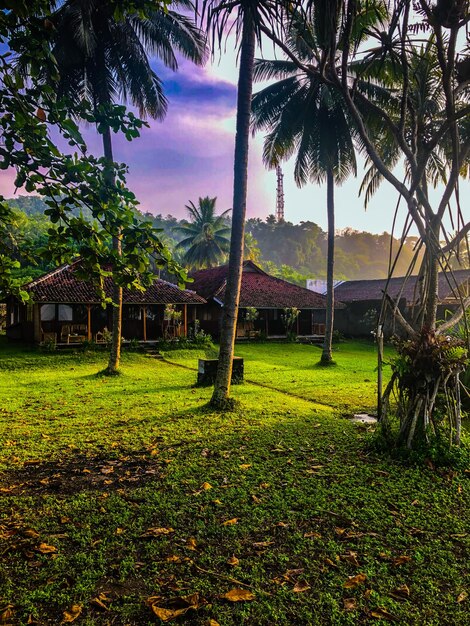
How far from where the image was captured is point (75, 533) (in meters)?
3.36

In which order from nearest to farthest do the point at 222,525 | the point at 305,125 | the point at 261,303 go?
1. the point at 222,525
2. the point at 305,125
3. the point at 261,303

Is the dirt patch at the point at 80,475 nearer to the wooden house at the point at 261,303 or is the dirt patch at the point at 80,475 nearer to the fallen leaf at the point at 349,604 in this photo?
the fallen leaf at the point at 349,604

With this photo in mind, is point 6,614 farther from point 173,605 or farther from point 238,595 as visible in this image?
point 238,595

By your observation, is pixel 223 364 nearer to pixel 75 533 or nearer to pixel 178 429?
pixel 178 429

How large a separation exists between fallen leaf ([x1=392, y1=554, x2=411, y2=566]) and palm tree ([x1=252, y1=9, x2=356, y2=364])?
1382cm

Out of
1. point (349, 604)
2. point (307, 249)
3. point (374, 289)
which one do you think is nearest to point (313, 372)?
point (349, 604)

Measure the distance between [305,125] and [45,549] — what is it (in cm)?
1620

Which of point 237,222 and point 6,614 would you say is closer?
point 6,614

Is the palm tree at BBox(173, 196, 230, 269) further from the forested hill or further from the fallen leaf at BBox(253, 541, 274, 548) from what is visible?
the fallen leaf at BBox(253, 541, 274, 548)

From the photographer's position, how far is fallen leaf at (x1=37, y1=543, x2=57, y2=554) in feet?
10.0

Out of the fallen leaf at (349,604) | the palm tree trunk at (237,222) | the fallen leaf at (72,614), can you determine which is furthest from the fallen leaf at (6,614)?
the palm tree trunk at (237,222)

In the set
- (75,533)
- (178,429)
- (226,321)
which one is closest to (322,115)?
(226,321)

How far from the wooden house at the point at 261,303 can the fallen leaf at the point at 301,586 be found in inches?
846

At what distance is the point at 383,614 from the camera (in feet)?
7.99
